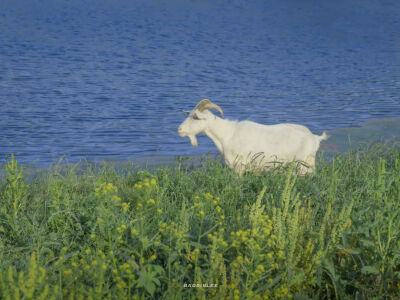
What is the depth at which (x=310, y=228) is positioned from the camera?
198 inches

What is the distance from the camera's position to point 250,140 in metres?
8.05

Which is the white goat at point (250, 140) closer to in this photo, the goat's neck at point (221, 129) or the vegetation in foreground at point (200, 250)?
the goat's neck at point (221, 129)

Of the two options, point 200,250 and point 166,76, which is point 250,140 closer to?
point 200,250

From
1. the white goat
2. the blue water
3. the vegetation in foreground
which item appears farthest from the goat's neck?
the blue water

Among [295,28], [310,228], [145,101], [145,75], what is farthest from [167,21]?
[310,228]

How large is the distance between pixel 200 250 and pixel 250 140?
3.44 meters

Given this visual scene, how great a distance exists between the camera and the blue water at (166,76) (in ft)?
44.2

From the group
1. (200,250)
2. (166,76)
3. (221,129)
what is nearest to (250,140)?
(221,129)

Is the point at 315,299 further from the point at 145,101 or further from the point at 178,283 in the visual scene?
the point at 145,101

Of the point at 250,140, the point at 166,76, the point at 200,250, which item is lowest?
the point at 200,250

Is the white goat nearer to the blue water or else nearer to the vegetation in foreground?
the vegetation in foreground

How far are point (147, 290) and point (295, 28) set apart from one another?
117ft

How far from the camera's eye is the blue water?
13461mm

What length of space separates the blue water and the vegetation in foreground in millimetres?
5891
